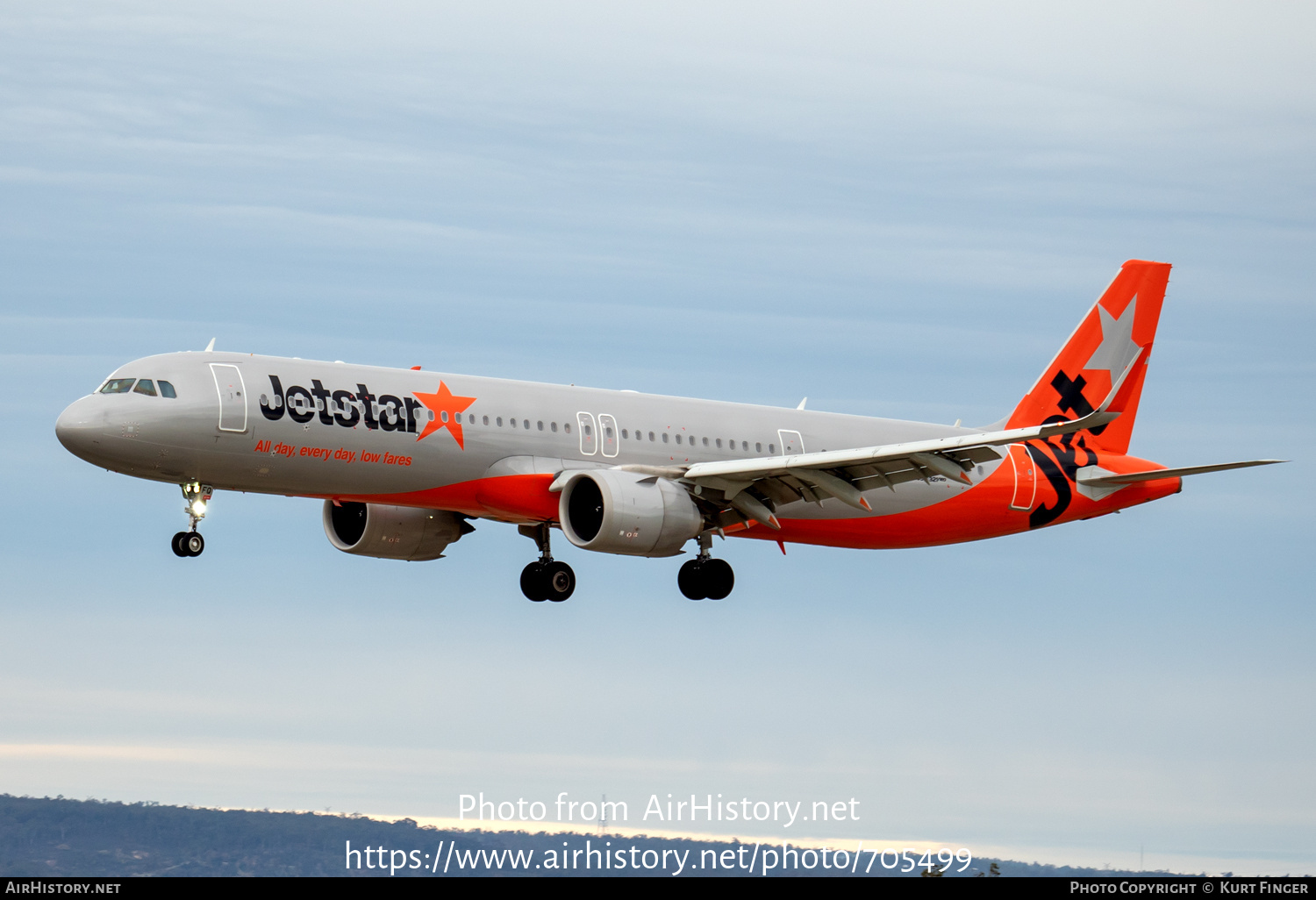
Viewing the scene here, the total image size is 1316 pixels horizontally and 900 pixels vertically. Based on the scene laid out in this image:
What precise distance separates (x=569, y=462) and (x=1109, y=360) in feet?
62.5

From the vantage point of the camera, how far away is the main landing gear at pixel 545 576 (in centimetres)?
4541

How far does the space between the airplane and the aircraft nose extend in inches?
1.7

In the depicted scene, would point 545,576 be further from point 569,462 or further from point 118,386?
point 118,386

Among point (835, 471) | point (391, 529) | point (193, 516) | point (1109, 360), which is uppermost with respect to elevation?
point (1109, 360)

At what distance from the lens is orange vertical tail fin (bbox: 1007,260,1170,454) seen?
5175 centimetres

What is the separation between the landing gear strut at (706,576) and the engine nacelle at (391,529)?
6496mm

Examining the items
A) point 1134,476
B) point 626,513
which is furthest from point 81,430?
point 1134,476

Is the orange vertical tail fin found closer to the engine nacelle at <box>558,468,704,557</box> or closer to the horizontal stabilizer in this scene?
the horizontal stabilizer

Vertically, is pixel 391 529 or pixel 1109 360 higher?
pixel 1109 360

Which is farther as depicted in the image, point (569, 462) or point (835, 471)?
point (569, 462)

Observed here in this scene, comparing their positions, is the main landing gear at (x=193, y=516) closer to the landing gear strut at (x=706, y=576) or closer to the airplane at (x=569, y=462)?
the airplane at (x=569, y=462)

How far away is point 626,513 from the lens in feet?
132

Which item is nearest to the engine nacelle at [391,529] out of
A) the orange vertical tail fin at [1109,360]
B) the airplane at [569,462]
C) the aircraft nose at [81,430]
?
the airplane at [569,462]

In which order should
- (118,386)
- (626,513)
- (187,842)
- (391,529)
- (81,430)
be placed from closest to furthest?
1. (81,430)
2. (118,386)
3. (626,513)
4. (391,529)
5. (187,842)
